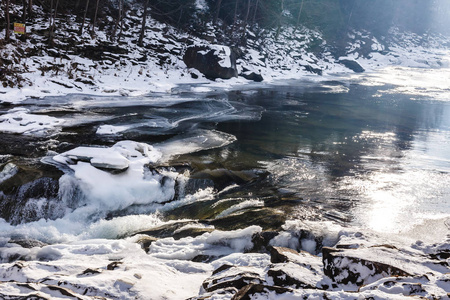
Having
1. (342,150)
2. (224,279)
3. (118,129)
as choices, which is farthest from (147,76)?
(224,279)

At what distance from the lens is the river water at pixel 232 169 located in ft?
19.5

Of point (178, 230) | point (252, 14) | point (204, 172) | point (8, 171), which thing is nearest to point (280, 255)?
point (178, 230)

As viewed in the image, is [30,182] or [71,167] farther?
[71,167]

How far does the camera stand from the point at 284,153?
934 centimetres

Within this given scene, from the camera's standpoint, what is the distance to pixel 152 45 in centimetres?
2372

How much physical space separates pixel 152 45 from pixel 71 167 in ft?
61.5

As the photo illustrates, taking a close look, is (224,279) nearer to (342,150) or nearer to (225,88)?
(342,150)

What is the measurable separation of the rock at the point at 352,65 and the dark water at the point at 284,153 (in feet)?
73.2

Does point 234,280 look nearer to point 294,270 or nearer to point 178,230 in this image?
point 294,270

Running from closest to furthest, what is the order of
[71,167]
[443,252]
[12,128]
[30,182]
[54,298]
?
1. [54,298]
2. [443,252]
3. [30,182]
4. [71,167]
5. [12,128]

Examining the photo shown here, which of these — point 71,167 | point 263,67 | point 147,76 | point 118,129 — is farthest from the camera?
point 263,67

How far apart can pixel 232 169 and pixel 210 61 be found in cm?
1583

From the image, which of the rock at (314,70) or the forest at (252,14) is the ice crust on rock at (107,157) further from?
the rock at (314,70)

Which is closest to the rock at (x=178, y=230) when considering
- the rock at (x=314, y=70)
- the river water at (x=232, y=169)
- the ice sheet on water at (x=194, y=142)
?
the river water at (x=232, y=169)
